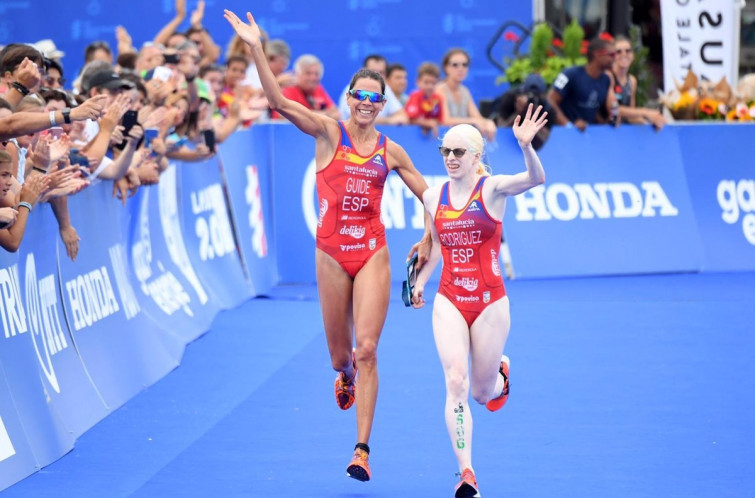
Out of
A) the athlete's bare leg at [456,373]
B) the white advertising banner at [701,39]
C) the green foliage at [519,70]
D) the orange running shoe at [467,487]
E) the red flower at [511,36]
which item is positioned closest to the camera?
the orange running shoe at [467,487]

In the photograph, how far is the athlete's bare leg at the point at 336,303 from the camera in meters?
7.93

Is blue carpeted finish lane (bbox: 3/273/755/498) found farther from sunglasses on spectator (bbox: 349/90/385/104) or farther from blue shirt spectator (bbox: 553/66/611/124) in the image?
blue shirt spectator (bbox: 553/66/611/124)

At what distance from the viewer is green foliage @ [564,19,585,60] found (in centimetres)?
1847

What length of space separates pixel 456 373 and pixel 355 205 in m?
1.45

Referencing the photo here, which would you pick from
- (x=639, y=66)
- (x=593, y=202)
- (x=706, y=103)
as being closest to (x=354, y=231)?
(x=593, y=202)

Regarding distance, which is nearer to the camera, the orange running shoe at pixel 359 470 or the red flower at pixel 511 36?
the orange running shoe at pixel 359 470

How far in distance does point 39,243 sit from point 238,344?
3747 millimetres

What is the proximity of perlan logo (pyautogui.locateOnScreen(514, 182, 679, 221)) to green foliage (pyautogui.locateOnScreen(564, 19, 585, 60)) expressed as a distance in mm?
3717

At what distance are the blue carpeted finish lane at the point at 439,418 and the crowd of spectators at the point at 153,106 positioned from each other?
1.58m

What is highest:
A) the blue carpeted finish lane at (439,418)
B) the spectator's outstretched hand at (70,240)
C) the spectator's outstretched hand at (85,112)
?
the spectator's outstretched hand at (85,112)

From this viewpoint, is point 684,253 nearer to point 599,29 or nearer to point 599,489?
point 599,29

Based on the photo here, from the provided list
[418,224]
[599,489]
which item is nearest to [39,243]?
[599,489]

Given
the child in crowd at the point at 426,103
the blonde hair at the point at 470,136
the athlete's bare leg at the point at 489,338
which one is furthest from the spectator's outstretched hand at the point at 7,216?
the child in crowd at the point at 426,103

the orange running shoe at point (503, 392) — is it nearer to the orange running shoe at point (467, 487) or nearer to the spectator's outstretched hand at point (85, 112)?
the orange running shoe at point (467, 487)
